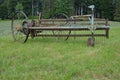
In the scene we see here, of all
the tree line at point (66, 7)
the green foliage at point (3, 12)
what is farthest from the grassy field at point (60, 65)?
the green foliage at point (3, 12)

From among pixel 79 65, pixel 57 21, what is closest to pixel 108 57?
pixel 79 65

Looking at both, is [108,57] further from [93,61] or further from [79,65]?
[79,65]

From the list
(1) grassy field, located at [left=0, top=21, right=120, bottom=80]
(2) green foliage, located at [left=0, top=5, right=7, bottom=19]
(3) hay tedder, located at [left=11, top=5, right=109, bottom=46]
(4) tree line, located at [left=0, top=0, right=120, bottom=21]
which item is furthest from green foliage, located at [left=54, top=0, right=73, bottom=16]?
(1) grassy field, located at [left=0, top=21, right=120, bottom=80]

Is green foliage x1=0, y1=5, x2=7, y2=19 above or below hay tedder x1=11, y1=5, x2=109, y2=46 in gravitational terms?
above

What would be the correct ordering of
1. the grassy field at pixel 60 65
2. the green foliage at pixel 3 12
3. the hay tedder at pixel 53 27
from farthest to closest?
the green foliage at pixel 3 12
the hay tedder at pixel 53 27
the grassy field at pixel 60 65

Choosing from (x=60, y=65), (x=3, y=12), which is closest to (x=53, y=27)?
(x=60, y=65)

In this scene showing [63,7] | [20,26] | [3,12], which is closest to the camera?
[20,26]

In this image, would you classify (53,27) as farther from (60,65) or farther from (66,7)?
(66,7)

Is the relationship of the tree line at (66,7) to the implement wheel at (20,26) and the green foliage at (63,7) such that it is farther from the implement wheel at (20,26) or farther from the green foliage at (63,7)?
the implement wheel at (20,26)

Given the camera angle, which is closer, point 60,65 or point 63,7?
point 60,65

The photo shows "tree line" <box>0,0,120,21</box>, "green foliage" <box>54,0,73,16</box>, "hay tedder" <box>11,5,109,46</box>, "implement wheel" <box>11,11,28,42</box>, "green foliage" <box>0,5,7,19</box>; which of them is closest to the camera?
"hay tedder" <box>11,5,109,46</box>

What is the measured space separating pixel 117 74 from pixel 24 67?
1.70m

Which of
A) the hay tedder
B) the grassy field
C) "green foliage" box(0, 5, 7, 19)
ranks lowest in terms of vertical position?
the grassy field

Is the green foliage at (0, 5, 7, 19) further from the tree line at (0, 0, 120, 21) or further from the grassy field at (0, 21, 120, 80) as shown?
the grassy field at (0, 21, 120, 80)
